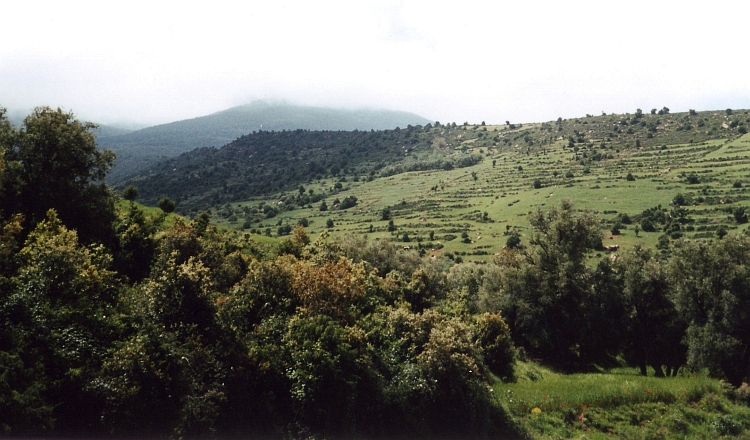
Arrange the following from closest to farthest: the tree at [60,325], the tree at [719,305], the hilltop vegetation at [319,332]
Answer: the tree at [60,325], the hilltop vegetation at [319,332], the tree at [719,305]

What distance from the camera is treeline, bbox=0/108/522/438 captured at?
40.4 feet

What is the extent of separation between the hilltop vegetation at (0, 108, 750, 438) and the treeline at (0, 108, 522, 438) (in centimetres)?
6

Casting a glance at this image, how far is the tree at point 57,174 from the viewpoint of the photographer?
71.9 ft

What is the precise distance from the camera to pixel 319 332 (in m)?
16.9

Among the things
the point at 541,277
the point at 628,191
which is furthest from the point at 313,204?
the point at 541,277

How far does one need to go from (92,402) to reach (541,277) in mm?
29510

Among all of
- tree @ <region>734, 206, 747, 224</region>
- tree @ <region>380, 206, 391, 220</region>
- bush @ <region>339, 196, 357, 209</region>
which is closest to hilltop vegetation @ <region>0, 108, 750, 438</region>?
tree @ <region>734, 206, 747, 224</region>

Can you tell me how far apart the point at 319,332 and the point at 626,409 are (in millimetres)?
15010

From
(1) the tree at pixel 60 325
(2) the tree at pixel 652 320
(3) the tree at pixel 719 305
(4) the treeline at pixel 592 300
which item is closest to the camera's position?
(1) the tree at pixel 60 325

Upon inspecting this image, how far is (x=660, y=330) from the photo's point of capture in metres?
31.9

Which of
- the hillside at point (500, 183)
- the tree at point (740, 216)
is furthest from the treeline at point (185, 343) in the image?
the tree at point (740, 216)

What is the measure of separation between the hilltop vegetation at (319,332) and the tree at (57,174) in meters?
0.08

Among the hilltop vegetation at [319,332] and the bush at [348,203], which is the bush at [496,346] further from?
the bush at [348,203]

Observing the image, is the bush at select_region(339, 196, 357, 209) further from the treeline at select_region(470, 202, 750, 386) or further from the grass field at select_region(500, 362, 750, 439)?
the grass field at select_region(500, 362, 750, 439)
